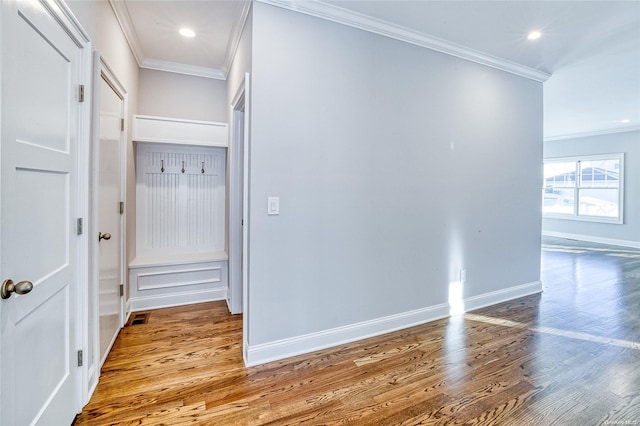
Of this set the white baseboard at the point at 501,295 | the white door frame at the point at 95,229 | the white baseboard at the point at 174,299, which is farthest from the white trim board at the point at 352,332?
the white baseboard at the point at 174,299

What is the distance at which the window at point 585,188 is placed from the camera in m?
6.91

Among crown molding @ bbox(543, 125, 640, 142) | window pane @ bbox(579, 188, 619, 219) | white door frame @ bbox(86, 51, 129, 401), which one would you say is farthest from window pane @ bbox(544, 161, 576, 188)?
white door frame @ bbox(86, 51, 129, 401)

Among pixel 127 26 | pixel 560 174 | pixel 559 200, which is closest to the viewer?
pixel 127 26

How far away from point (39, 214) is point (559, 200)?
1035 cm

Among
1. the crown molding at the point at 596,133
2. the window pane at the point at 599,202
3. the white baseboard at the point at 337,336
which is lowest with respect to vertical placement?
the white baseboard at the point at 337,336

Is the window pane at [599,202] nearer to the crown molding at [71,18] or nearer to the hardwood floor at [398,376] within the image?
the hardwood floor at [398,376]

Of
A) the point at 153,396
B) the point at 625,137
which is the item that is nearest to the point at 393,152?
the point at 153,396

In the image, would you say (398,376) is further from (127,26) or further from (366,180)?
(127,26)

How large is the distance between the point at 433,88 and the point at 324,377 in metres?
2.66

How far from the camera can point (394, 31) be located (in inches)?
101

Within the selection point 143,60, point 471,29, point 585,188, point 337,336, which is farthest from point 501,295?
point 585,188

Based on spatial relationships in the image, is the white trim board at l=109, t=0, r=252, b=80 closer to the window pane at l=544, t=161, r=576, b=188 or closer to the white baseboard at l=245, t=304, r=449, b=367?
the white baseboard at l=245, t=304, r=449, b=367

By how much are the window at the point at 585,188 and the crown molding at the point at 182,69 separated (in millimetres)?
8637

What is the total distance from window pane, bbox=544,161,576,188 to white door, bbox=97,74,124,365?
971cm
